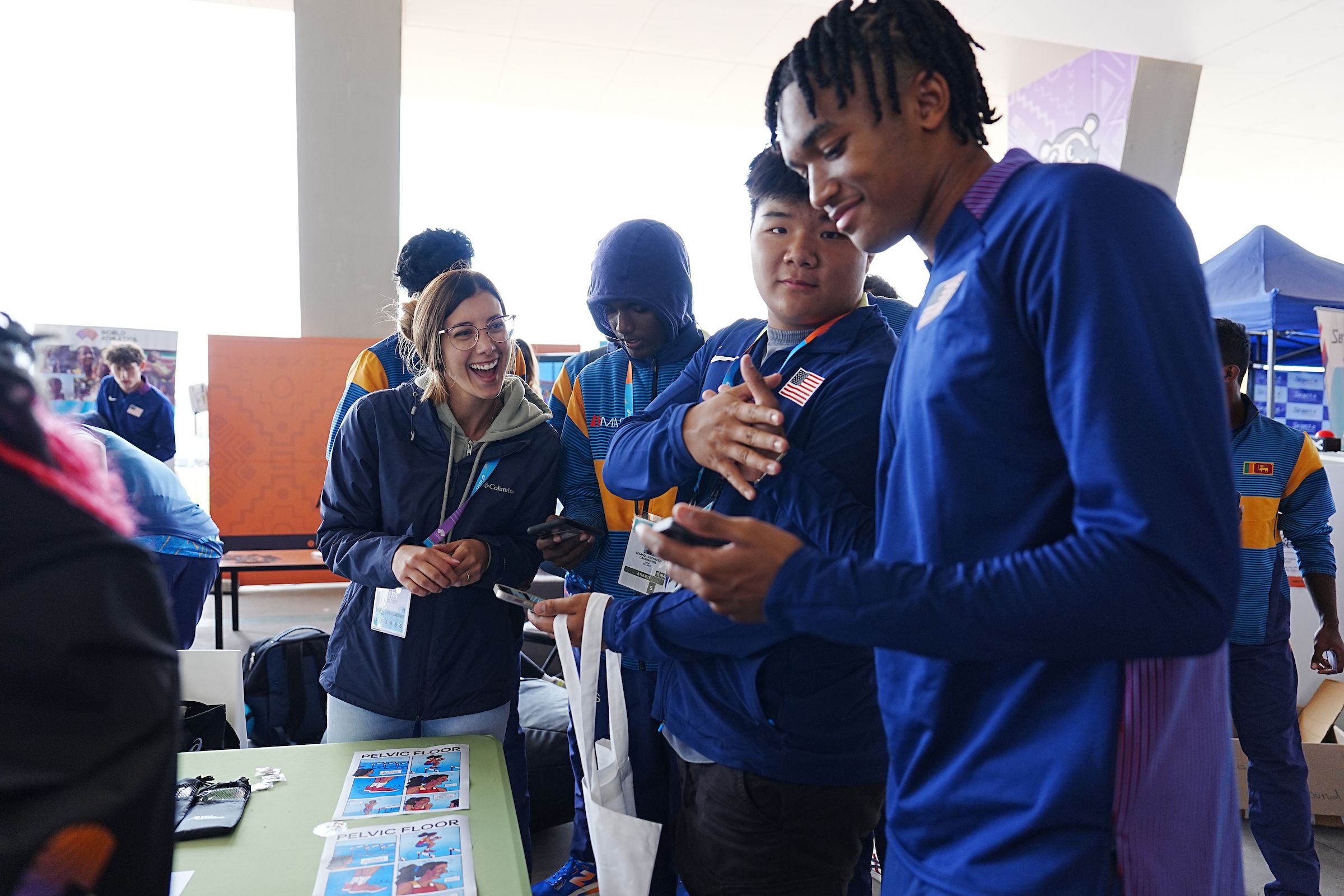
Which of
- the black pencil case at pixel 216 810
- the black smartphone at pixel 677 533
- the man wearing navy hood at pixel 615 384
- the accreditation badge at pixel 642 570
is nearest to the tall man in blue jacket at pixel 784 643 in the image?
the accreditation badge at pixel 642 570

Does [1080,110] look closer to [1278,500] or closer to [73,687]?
[1278,500]

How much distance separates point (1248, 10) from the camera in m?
4.33

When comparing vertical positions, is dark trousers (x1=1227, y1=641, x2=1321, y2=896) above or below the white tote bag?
below

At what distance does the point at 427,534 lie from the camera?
188 cm

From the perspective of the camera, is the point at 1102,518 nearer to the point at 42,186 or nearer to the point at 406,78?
the point at 406,78

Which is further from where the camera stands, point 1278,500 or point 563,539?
point 1278,500

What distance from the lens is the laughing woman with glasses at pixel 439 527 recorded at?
178 cm

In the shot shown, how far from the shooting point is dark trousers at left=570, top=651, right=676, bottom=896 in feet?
5.70

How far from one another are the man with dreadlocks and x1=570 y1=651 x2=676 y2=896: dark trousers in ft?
3.07

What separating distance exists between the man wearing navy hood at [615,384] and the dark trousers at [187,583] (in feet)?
5.22

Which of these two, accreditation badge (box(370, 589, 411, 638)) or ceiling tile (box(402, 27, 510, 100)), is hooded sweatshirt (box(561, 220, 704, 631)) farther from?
ceiling tile (box(402, 27, 510, 100))

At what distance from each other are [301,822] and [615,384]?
3.76ft

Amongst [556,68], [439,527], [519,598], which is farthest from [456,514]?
[556,68]

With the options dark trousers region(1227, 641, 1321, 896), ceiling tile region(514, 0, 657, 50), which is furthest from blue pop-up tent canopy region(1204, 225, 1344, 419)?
ceiling tile region(514, 0, 657, 50)
